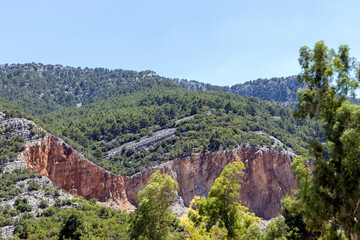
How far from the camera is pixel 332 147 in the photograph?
11.0 meters

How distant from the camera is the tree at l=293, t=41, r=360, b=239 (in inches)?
410

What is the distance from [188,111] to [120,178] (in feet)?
101

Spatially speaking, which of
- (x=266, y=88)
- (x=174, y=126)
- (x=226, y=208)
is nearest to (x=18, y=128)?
(x=174, y=126)

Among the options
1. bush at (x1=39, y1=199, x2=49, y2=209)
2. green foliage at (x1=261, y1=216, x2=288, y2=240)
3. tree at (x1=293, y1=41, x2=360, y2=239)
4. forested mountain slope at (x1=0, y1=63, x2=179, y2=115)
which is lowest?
bush at (x1=39, y1=199, x2=49, y2=209)

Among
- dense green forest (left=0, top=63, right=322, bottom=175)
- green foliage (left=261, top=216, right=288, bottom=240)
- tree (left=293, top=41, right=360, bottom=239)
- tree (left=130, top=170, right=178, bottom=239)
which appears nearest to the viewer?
tree (left=293, top=41, right=360, bottom=239)

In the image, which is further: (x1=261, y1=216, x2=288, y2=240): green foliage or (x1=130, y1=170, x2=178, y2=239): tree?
(x1=261, y1=216, x2=288, y2=240): green foliage

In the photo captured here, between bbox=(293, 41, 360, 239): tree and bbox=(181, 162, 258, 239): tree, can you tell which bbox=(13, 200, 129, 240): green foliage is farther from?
bbox=(293, 41, 360, 239): tree

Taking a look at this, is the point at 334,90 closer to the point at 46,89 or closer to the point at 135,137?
the point at 135,137

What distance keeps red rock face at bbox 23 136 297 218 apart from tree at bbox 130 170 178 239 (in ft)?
138

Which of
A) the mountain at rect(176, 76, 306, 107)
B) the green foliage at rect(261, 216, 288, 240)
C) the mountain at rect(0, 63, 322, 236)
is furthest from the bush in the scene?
the mountain at rect(176, 76, 306, 107)

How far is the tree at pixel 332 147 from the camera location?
10.4 metres

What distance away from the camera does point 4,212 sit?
37031 millimetres

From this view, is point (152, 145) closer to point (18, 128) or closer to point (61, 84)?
point (18, 128)

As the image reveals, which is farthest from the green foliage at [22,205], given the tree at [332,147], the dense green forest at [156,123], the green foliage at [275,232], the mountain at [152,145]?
the tree at [332,147]
